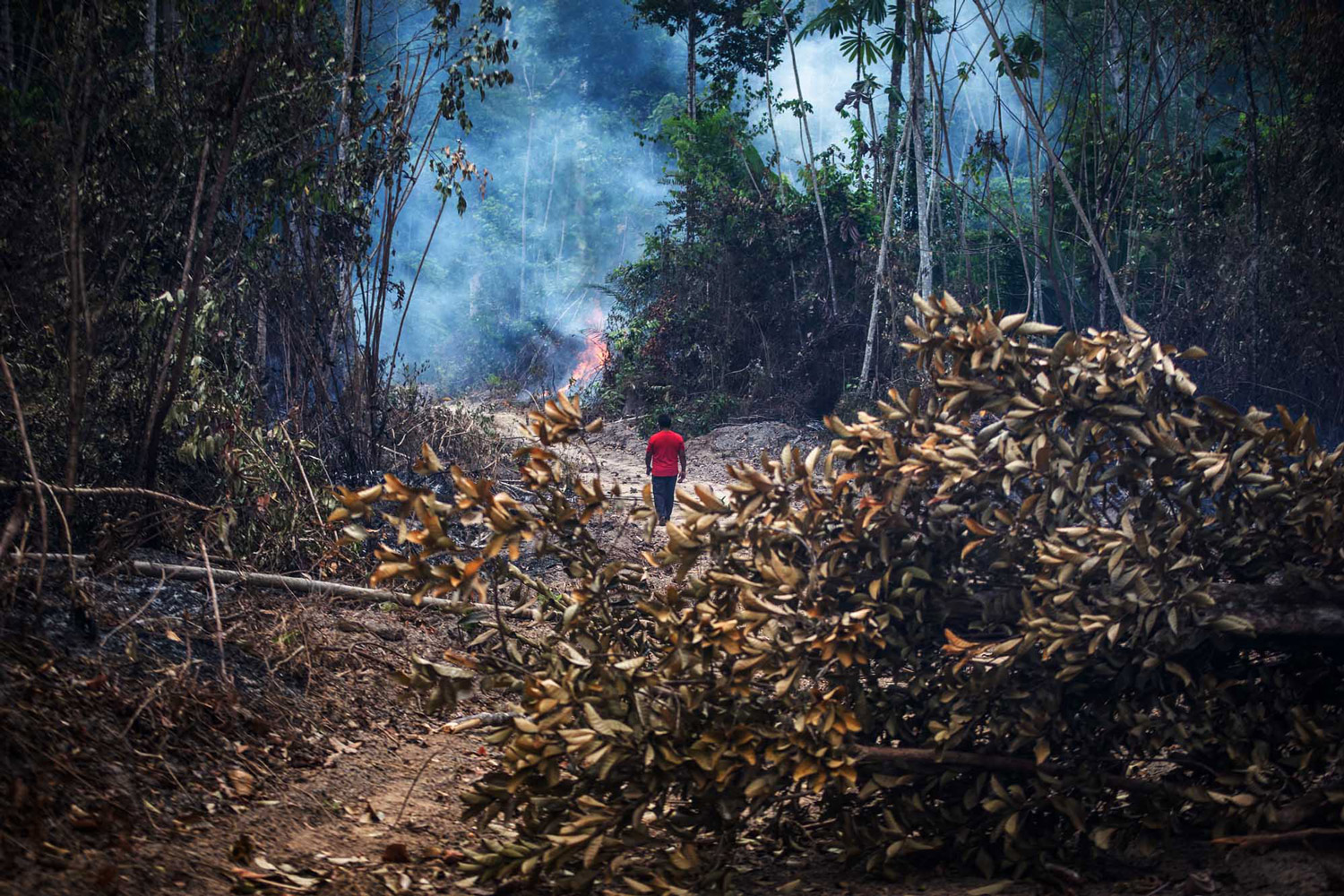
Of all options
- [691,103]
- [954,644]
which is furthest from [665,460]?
[691,103]

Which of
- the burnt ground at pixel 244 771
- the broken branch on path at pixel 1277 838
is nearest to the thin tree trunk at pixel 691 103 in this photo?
the burnt ground at pixel 244 771

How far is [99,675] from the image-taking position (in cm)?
366

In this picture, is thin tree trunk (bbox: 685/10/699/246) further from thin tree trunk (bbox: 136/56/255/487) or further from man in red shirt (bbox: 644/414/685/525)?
thin tree trunk (bbox: 136/56/255/487)

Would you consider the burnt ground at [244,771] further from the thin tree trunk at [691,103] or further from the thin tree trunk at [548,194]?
the thin tree trunk at [548,194]

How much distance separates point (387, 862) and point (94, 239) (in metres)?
3.56

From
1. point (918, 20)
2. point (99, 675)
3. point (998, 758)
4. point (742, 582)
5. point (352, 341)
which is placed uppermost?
point (918, 20)

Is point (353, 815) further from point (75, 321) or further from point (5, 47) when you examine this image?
point (5, 47)

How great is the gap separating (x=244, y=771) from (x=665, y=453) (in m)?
6.11

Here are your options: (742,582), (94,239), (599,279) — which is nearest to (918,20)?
(94,239)

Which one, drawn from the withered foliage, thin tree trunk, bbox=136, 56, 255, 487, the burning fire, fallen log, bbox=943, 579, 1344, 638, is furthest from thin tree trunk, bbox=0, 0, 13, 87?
the burning fire

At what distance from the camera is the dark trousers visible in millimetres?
9539

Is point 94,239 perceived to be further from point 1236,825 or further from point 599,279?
A: point 599,279

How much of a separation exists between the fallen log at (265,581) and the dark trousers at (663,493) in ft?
12.7

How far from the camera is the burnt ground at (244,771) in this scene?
2812 millimetres
